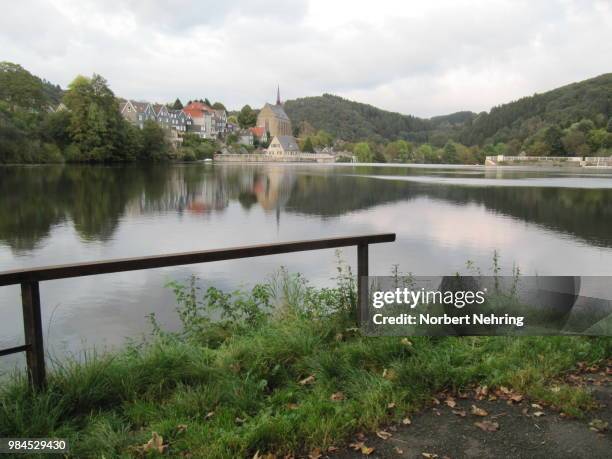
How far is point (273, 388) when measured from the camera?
4230 mm

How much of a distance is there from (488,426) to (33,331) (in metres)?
3.20

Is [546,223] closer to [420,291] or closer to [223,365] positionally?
[420,291]

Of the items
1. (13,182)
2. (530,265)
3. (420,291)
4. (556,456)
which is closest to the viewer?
(556,456)

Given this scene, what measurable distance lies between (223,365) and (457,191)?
3590 centimetres

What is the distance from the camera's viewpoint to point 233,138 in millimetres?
160750

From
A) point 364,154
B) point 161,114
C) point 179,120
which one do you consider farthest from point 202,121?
point 364,154

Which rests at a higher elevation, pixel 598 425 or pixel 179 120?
pixel 179 120

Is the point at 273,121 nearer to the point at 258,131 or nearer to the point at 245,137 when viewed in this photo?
the point at 258,131

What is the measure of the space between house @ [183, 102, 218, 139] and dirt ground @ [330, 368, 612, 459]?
509 ft

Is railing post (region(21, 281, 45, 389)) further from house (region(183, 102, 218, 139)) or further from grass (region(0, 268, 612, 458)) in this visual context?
house (region(183, 102, 218, 139))

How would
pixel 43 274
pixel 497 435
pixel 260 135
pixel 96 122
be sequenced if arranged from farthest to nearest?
1. pixel 260 135
2. pixel 96 122
3. pixel 43 274
4. pixel 497 435

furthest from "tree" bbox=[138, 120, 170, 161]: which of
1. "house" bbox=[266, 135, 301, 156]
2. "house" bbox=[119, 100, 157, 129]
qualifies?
"house" bbox=[266, 135, 301, 156]

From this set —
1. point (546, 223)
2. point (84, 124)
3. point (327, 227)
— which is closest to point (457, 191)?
point (546, 223)

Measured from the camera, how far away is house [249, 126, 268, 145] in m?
177
